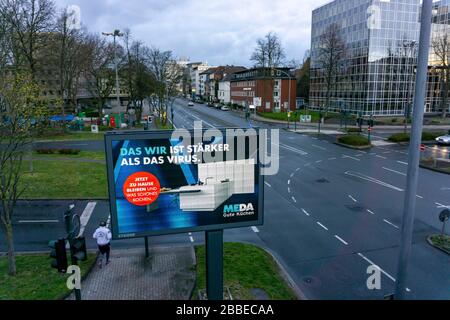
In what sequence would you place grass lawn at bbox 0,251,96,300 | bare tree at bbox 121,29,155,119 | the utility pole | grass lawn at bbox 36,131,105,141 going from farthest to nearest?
bare tree at bbox 121,29,155,119
grass lawn at bbox 36,131,105,141
grass lawn at bbox 0,251,96,300
the utility pole

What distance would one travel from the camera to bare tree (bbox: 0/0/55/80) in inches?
1305

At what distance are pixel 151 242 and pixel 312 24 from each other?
72.3 metres

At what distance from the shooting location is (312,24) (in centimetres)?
7456

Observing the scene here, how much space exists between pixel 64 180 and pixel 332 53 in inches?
2101

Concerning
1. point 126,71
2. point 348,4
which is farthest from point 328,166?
point 348,4

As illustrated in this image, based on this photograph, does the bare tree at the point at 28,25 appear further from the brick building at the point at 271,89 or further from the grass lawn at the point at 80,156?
the brick building at the point at 271,89

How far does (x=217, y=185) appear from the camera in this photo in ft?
26.1

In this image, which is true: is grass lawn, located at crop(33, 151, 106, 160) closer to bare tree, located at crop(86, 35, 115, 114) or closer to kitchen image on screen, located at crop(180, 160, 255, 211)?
kitchen image on screen, located at crop(180, 160, 255, 211)

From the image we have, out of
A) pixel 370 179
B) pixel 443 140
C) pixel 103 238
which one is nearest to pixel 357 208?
pixel 370 179

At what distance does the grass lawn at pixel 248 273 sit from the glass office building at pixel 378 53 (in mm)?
52165

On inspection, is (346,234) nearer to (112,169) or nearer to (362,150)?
(112,169)

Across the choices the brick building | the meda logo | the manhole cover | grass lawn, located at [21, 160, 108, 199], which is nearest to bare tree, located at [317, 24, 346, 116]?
the brick building

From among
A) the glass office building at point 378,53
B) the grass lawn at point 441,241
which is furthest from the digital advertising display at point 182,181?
the glass office building at point 378,53

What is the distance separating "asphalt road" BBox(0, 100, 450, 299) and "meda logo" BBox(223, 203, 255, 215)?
350 cm
